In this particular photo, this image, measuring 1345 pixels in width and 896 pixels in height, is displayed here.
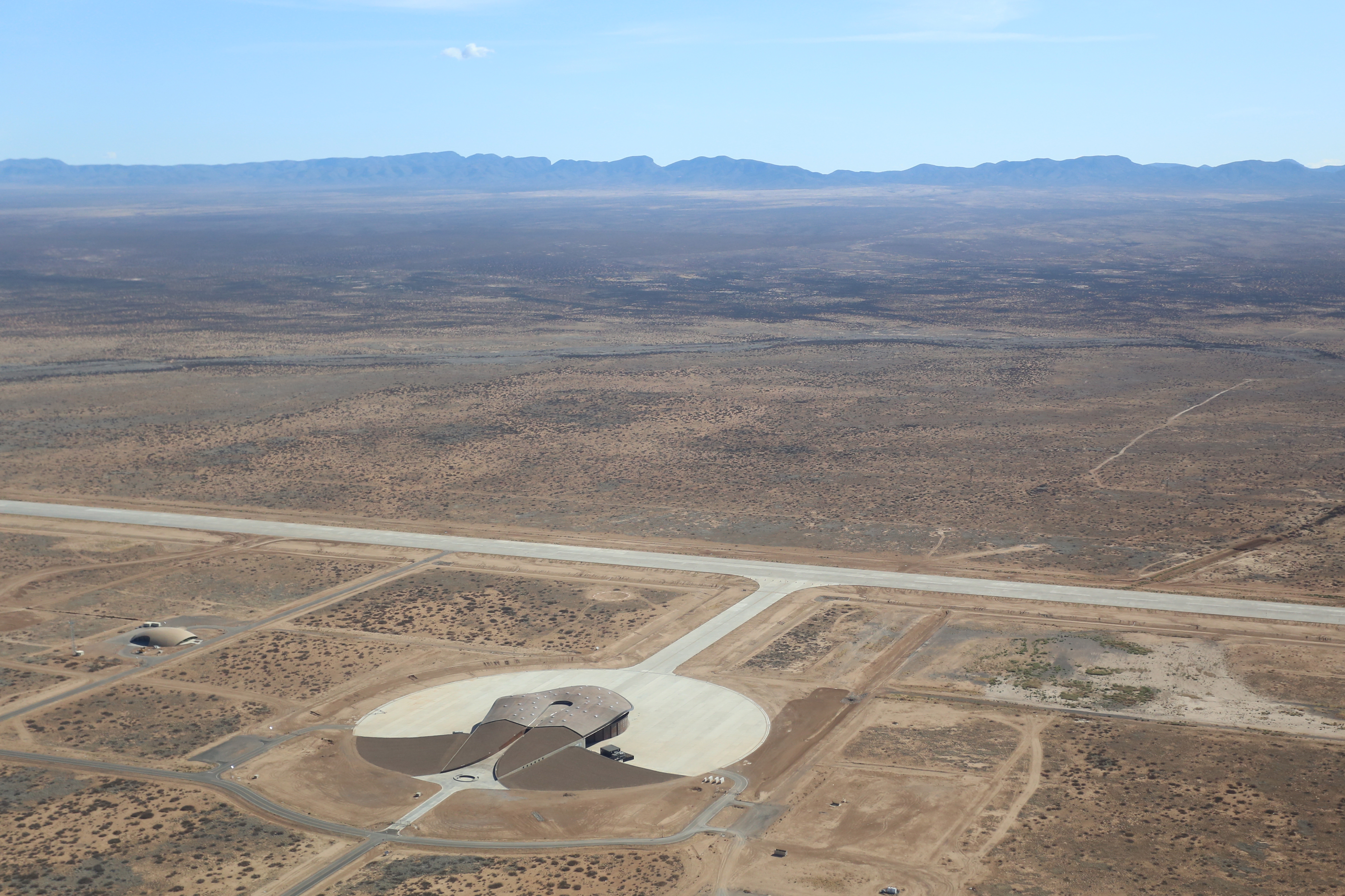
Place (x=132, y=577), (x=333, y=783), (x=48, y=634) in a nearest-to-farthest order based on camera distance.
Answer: (x=333, y=783) < (x=48, y=634) < (x=132, y=577)

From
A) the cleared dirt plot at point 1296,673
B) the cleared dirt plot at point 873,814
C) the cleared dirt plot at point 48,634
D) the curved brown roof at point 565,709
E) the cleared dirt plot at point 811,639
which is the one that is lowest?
the cleared dirt plot at point 873,814

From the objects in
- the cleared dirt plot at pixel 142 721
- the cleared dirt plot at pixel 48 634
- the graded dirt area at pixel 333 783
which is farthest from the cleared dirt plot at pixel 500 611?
the graded dirt area at pixel 333 783

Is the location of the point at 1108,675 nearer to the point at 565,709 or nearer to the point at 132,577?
the point at 565,709

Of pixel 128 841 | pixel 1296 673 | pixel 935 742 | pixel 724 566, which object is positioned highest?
pixel 724 566

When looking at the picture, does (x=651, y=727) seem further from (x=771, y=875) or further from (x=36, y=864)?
(x=36, y=864)

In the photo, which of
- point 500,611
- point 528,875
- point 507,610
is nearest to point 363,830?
point 528,875

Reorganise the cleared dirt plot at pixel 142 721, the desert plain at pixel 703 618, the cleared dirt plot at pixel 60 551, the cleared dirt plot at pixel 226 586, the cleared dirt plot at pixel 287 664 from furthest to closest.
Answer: the cleared dirt plot at pixel 60 551 → the cleared dirt plot at pixel 226 586 → the cleared dirt plot at pixel 287 664 → the cleared dirt plot at pixel 142 721 → the desert plain at pixel 703 618

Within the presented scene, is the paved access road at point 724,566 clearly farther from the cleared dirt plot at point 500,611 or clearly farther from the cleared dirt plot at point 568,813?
the cleared dirt plot at point 568,813
